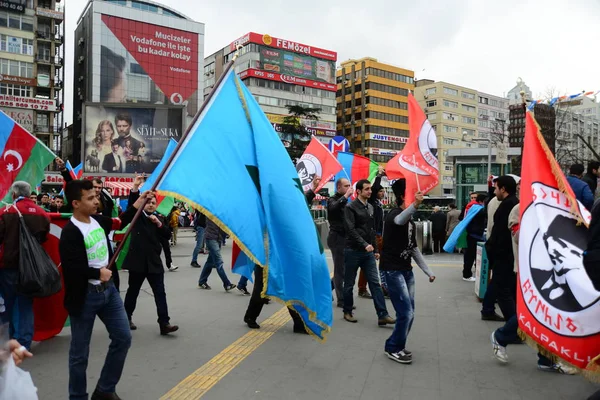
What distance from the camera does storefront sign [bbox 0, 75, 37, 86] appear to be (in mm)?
57169

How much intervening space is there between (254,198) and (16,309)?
2.84 metres

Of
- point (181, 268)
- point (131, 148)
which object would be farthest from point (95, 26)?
point (181, 268)

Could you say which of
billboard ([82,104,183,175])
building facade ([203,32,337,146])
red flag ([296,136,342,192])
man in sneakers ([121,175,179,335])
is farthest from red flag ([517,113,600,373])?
building facade ([203,32,337,146])

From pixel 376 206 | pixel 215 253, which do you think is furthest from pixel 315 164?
pixel 215 253

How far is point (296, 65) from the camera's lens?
84.9 meters

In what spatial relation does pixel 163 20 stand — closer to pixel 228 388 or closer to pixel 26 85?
pixel 26 85

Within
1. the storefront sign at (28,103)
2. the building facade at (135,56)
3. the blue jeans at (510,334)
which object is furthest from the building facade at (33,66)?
the blue jeans at (510,334)

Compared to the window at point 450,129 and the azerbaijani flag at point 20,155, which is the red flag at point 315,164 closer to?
the azerbaijani flag at point 20,155

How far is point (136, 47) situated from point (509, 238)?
70.2 metres

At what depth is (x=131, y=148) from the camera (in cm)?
3878

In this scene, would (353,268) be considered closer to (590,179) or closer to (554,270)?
(590,179)

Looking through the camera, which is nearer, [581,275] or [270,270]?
[581,275]

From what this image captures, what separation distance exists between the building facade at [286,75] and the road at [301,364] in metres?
69.6

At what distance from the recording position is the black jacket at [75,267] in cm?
383
